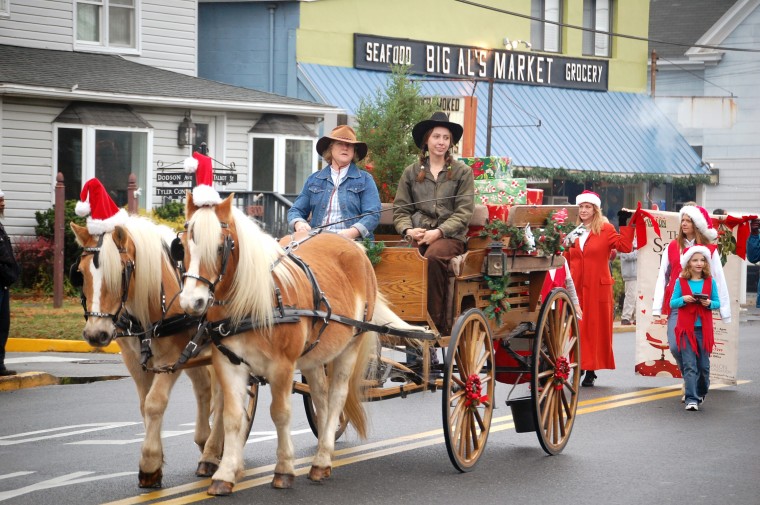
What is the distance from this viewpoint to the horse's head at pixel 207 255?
6.86 metres

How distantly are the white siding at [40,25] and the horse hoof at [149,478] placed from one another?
17.9m

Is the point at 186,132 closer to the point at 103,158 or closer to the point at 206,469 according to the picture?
the point at 103,158

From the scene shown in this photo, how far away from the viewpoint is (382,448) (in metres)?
9.21

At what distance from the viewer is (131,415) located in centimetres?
1099

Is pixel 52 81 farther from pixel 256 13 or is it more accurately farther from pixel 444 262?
pixel 444 262

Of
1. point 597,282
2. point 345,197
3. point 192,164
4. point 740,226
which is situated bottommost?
point 597,282

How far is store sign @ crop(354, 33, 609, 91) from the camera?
28781 millimetres

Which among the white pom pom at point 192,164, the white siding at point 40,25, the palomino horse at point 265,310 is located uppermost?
the white siding at point 40,25

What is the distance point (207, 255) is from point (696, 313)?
6.36 metres

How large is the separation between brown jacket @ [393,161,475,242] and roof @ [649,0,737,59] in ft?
99.0

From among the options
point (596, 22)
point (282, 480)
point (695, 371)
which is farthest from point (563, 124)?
point (282, 480)

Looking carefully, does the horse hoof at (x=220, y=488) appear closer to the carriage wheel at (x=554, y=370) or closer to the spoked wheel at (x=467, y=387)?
→ the spoked wheel at (x=467, y=387)

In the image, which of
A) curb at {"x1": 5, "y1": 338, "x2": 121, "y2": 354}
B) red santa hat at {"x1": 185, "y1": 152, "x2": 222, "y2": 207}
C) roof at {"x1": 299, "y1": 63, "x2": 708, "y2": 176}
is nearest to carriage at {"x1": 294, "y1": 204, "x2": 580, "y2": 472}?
red santa hat at {"x1": 185, "y1": 152, "x2": 222, "y2": 207}

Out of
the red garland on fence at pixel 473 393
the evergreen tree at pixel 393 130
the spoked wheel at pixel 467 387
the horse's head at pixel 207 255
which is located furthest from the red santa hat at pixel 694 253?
the evergreen tree at pixel 393 130
